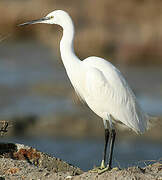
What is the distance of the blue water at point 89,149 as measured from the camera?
12.9m

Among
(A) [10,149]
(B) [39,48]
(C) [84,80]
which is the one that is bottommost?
(B) [39,48]

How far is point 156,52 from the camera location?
24656 millimetres

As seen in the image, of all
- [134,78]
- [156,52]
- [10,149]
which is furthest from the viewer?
[156,52]

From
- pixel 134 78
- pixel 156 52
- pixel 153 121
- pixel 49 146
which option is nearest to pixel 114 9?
pixel 156 52

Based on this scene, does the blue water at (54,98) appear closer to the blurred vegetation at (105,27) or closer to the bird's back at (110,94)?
the bird's back at (110,94)

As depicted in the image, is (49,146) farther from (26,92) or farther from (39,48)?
(39,48)

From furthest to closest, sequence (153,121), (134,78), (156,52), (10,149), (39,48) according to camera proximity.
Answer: (39,48), (156,52), (134,78), (153,121), (10,149)

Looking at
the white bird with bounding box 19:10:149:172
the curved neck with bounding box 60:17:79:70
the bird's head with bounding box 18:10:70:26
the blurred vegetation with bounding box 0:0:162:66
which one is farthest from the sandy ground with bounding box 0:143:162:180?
the blurred vegetation with bounding box 0:0:162:66

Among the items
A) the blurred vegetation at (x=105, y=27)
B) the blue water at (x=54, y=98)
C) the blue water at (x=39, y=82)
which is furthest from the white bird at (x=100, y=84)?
A: the blurred vegetation at (x=105, y=27)

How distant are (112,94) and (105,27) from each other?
22.1m

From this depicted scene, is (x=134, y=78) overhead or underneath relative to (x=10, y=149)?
underneath

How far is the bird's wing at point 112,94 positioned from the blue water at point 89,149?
579 cm

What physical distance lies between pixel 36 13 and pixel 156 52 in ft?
27.7

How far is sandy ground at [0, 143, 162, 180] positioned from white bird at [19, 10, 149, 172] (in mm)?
629
